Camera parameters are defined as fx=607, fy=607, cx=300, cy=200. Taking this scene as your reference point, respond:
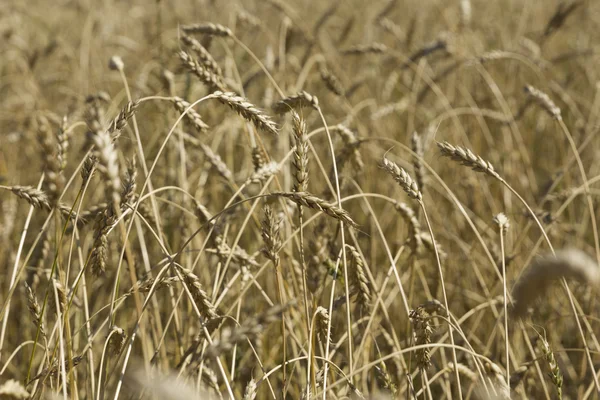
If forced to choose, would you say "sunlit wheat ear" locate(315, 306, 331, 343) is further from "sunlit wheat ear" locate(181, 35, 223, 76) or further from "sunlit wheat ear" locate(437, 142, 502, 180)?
"sunlit wheat ear" locate(181, 35, 223, 76)

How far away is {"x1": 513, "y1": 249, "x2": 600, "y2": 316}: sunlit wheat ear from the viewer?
2.70ft

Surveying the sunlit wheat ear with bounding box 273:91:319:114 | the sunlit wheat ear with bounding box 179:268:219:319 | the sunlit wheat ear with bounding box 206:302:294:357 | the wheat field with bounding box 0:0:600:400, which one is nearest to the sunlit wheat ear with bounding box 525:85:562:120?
the wheat field with bounding box 0:0:600:400

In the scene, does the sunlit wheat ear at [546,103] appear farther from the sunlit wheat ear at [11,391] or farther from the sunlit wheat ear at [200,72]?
the sunlit wheat ear at [11,391]

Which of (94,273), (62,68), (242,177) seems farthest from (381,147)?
(62,68)

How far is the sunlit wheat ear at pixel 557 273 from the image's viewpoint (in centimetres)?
82

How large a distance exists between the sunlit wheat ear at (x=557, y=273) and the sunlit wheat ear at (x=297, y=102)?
3.26ft

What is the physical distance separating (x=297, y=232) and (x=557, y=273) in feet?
4.27

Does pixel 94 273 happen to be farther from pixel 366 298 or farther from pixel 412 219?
→ pixel 412 219

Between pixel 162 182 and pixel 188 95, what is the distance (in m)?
0.55

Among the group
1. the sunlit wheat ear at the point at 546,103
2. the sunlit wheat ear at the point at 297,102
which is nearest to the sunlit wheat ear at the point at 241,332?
the sunlit wheat ear at the point at 297,102

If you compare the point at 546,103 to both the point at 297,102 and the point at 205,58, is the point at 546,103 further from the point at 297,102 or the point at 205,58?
the point at 205,58

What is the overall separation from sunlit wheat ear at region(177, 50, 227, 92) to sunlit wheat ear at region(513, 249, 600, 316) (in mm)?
1281

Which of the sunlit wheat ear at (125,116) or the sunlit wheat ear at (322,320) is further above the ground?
the sunlit wheat ear at (125,116)

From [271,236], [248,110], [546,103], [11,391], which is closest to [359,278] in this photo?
[271,236]
